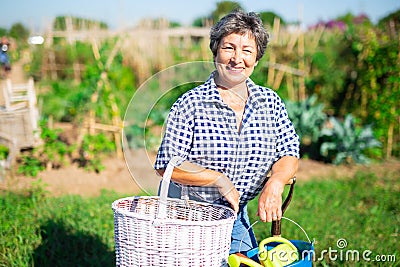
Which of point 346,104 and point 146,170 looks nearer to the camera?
point 146,170

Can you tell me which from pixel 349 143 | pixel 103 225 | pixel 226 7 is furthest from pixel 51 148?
pixel 349 143

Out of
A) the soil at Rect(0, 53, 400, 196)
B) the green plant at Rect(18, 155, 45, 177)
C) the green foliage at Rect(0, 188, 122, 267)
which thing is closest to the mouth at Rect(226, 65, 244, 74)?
the green foliage at Rect(0, 188, 122, 267)

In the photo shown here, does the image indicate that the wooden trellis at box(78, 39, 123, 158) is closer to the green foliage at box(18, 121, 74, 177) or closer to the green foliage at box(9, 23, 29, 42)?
the green foliage at box(18, 121, 74, 177)

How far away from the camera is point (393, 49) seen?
757cm

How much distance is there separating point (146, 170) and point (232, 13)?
2.67ft

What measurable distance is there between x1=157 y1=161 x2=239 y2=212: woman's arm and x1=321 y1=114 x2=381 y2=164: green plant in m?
5.17

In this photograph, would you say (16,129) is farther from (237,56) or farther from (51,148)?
(237,56)

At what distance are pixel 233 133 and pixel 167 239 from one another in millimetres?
610

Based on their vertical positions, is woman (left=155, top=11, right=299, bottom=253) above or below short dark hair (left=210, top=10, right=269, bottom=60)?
below

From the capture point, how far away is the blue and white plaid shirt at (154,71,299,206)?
2139 millimetres

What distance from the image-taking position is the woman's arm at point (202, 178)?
6.77ft

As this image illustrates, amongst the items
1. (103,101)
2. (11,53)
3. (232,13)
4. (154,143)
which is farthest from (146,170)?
(11,53)

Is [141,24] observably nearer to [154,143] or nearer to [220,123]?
[154,143]

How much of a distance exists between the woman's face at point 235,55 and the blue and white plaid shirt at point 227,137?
3.3 inches
